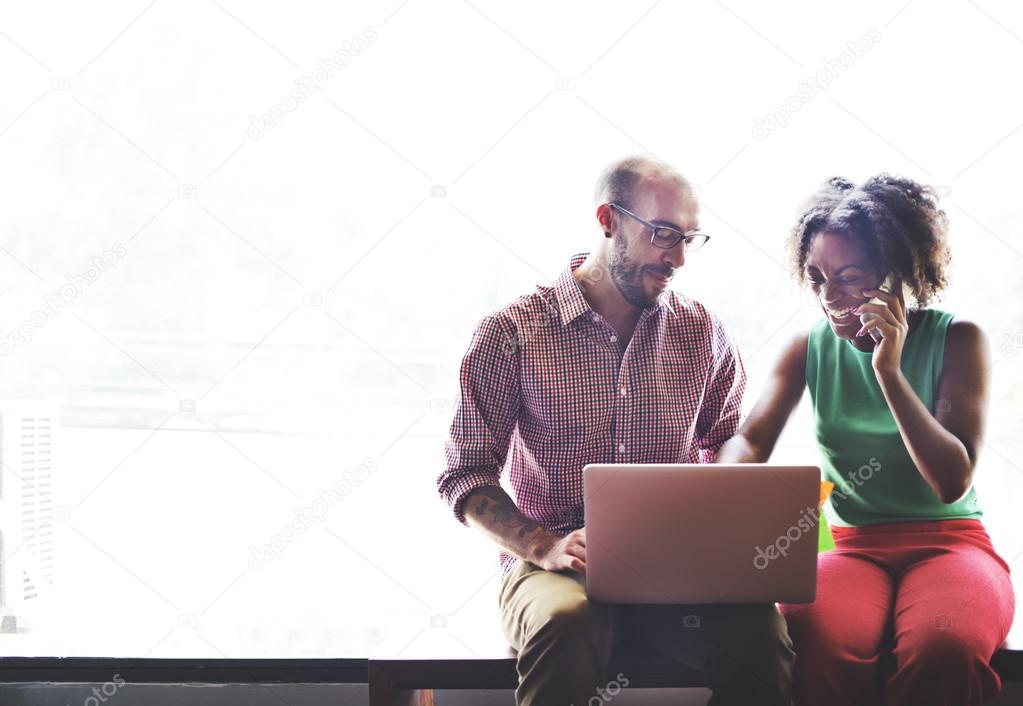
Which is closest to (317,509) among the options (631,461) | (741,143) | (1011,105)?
(631,461)

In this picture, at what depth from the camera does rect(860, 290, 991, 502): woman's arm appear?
1.62 meters

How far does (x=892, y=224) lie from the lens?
1.75m

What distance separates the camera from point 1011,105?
2010 mm

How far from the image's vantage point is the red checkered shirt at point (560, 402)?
1759 millimetres

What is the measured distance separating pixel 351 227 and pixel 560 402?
26.7 inches

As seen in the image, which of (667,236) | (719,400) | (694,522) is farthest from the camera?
(719,400)
